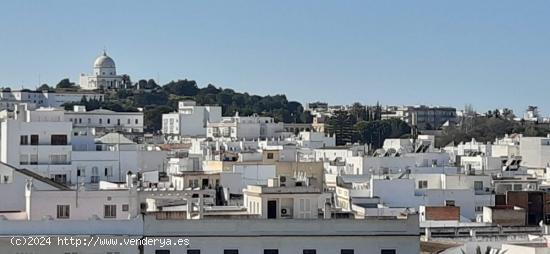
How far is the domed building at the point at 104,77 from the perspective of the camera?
174375 millimetres

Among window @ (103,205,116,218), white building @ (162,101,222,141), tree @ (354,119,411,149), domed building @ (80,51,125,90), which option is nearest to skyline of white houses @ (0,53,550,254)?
window @ (103,205,116,218)

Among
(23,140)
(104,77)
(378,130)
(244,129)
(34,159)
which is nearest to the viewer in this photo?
(23,140)

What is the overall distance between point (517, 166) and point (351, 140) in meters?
60.1

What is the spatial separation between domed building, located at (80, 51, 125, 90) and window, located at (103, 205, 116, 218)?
144020 millimetres

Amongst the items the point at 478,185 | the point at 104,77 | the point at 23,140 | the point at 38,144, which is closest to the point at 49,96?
the point at 104,77

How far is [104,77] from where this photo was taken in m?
177

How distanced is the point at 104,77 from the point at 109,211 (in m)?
150

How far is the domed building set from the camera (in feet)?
572

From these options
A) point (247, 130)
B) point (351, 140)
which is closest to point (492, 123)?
point (351, 140)

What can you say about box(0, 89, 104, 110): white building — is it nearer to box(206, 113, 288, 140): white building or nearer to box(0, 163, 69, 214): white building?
box(206, 113, 288, 140): white building

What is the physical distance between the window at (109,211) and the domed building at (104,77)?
144 meters

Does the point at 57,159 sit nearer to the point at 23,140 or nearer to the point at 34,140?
the point at 34,140

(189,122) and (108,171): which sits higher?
(189,122)

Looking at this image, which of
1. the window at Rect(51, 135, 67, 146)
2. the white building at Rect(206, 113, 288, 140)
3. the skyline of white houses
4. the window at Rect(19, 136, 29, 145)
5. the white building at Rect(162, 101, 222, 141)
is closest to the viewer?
the skyline of white houses
